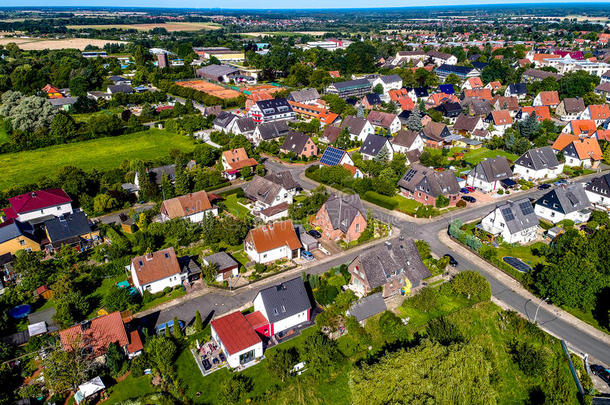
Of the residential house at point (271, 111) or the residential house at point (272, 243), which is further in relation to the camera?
the residential house at point (271, 111)

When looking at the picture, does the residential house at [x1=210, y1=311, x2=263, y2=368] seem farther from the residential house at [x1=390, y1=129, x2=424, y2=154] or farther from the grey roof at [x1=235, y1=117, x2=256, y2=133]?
the grey roof at [x1=235, y1=117, x2=256, y2=133]

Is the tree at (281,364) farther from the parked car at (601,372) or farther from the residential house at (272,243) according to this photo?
the parked car at (601,372)

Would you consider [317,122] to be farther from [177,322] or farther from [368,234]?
[177,322]

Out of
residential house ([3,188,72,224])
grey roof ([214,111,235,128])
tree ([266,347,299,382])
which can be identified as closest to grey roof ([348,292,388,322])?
tree ([266,347,299,382])

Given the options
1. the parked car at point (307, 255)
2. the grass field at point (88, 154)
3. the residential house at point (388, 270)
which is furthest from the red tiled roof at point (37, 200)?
the residential house at point (388, 270)

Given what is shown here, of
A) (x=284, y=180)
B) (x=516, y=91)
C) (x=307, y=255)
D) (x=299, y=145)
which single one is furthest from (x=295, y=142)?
(x=516, y=91)
